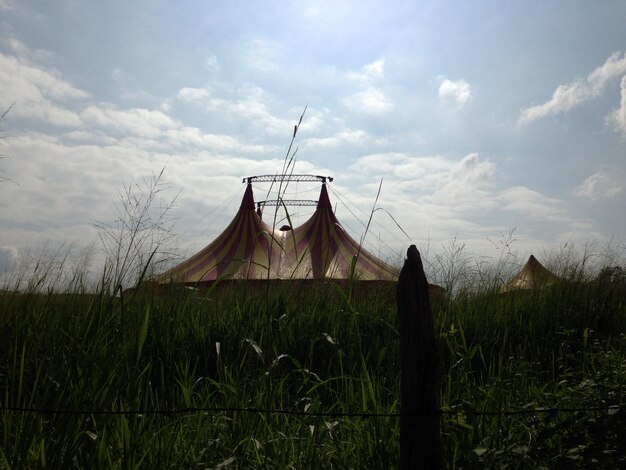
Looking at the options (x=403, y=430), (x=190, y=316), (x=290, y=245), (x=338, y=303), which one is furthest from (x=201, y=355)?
(x=290, y=245)

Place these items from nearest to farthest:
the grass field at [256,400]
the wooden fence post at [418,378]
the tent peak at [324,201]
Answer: the wooden fence post at [418,378] → the grass field at [256,400] → the tent peak at [324,201]

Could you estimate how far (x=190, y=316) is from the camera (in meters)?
4.09

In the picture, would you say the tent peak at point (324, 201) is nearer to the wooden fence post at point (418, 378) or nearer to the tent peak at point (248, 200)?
the tent peak at point (248, 200)

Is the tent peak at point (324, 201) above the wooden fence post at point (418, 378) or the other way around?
above

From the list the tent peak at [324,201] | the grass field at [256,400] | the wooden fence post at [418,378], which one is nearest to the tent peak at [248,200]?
the tent peak at [324,201]

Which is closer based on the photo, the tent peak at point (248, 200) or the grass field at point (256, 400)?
the grass field at point (256, 400)

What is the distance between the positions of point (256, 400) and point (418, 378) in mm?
1223

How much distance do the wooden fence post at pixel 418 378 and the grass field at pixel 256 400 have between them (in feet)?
0.34

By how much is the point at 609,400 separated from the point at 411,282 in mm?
1195

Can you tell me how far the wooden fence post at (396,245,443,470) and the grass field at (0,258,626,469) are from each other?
0.34 ft

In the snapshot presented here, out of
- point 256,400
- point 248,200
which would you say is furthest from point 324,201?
point 256,400

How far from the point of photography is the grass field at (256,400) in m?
1.91

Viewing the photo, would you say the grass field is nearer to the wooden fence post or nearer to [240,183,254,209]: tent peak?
the wooden fence post

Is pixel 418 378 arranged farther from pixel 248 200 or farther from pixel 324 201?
pixel 248 200
